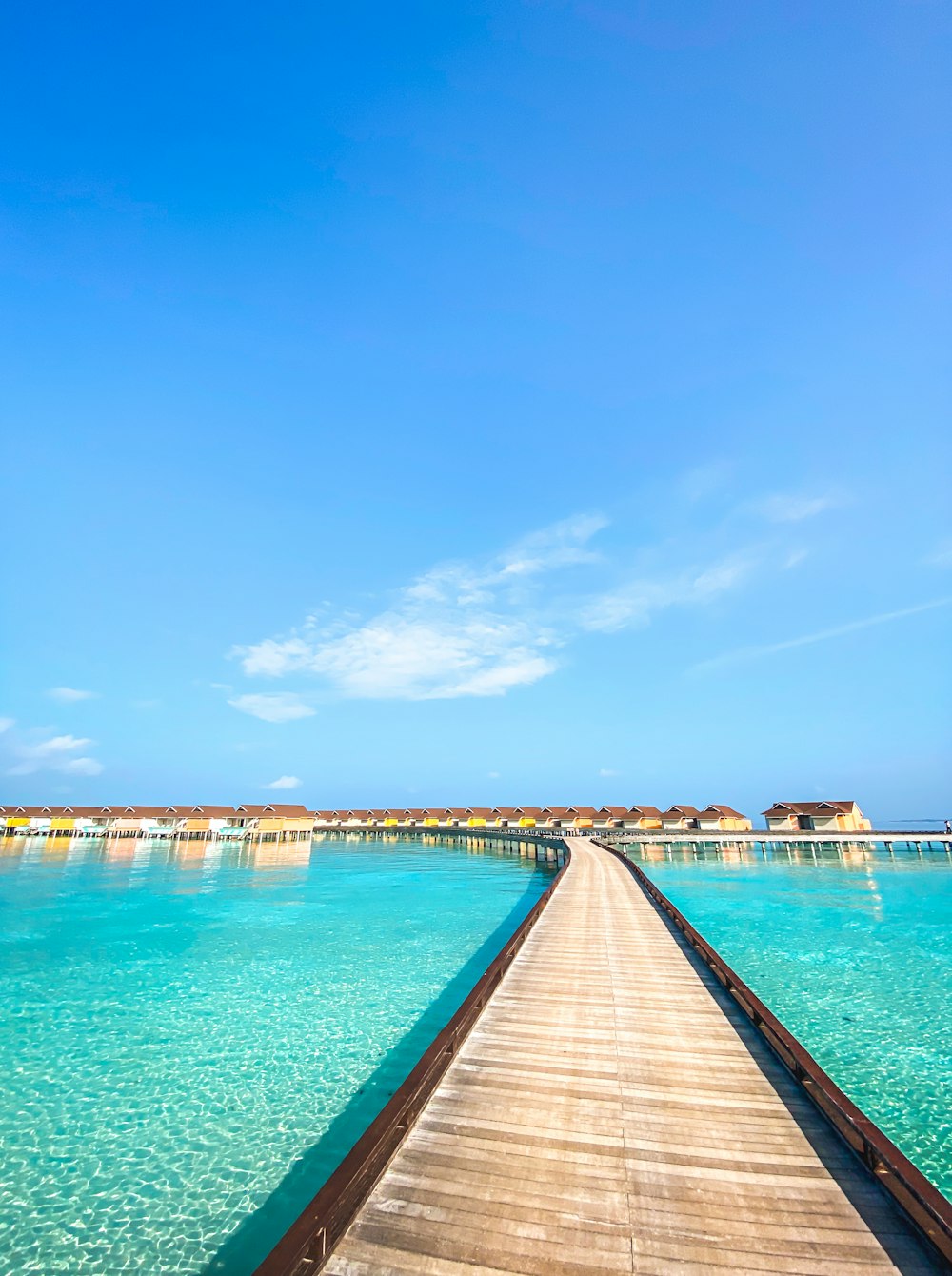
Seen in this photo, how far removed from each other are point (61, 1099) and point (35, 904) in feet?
83.5

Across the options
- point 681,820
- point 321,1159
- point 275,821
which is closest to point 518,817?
point 681,820

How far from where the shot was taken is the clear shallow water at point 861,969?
10.5 meters

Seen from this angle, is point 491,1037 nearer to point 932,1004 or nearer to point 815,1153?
point 815,1153

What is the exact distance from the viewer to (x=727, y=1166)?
5488 millimetres

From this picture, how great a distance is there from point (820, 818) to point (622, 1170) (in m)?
70.9

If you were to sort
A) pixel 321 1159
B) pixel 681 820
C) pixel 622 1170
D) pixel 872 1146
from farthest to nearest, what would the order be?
pixel 681 820, pixel 321 1159, pixel 622 1170, pixel 872 1146

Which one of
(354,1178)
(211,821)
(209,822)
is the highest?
(354,1178)

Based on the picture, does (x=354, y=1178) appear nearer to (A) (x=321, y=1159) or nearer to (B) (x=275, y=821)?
(A) (x=321, y=1159)

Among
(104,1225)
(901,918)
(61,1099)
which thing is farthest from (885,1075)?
(901,918)

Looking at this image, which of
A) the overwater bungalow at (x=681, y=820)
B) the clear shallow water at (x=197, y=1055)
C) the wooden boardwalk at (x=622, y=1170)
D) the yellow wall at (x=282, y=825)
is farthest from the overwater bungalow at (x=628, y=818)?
the wooden boardwalk at (x=622, y=1170)

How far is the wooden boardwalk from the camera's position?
4.45m

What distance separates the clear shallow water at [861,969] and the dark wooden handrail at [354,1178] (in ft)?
23.7

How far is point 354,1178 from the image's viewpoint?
490cm

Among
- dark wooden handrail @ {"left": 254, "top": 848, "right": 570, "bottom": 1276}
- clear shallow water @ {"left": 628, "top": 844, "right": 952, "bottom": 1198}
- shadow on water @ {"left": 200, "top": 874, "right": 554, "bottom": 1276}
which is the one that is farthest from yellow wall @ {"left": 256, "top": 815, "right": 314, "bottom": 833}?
dark wooden handrail @ {"left": 254, "top": 848, "right": 570, "bottom": 1276}
